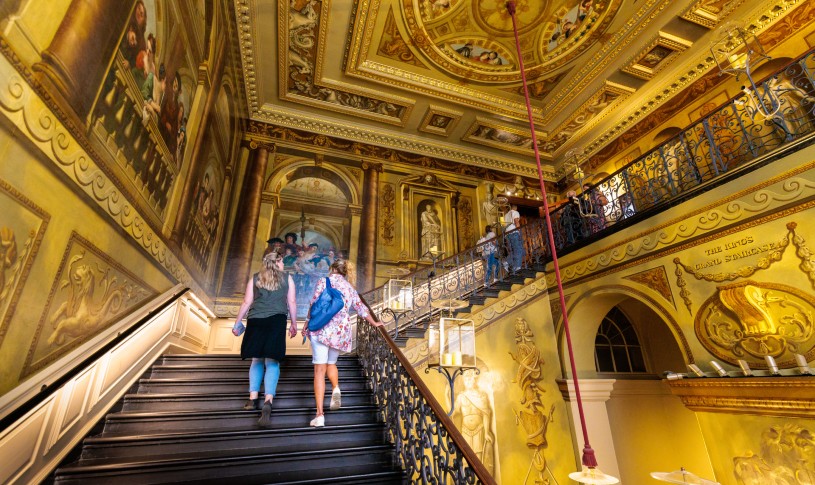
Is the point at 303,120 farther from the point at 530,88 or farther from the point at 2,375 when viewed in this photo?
the point at 2,375

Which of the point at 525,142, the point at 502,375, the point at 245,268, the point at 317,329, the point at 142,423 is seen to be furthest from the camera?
the point at 525,142

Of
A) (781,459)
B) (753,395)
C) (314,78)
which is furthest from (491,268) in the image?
(314,78)

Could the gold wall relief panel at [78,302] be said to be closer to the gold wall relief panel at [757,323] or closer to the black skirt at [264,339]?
the black skirt at [264,339]

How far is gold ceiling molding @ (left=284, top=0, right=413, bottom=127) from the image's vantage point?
23.2ft

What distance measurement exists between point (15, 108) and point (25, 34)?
40 centimetres

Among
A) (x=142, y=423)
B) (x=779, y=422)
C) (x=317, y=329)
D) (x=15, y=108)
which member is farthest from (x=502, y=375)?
(x=15, y=108)

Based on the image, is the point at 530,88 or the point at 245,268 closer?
the point at 245,268

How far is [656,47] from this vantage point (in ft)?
25.7

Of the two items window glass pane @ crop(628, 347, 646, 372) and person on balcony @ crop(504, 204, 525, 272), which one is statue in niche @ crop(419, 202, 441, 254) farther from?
window glass pane @ crop(628, 347, 646, 372)

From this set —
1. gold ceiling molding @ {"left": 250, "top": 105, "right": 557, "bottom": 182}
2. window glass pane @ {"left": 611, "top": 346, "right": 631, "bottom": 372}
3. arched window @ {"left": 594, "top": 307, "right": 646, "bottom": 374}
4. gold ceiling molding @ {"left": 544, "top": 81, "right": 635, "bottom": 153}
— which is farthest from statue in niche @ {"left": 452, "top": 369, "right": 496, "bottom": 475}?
gold ceiling molding @ {"left": 544, "top": 81, "right": 635, "bottom": 153}

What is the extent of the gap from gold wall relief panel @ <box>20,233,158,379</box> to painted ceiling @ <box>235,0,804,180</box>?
19.4 feet

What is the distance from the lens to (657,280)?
15.8ft

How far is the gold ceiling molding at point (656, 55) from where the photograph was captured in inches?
301

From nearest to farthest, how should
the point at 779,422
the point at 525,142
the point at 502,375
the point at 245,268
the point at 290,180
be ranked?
1. the point at 779,422
2. the point at 502,375
3. the point at 245,268
4. the point at 290,180
5. the point at 525,142
